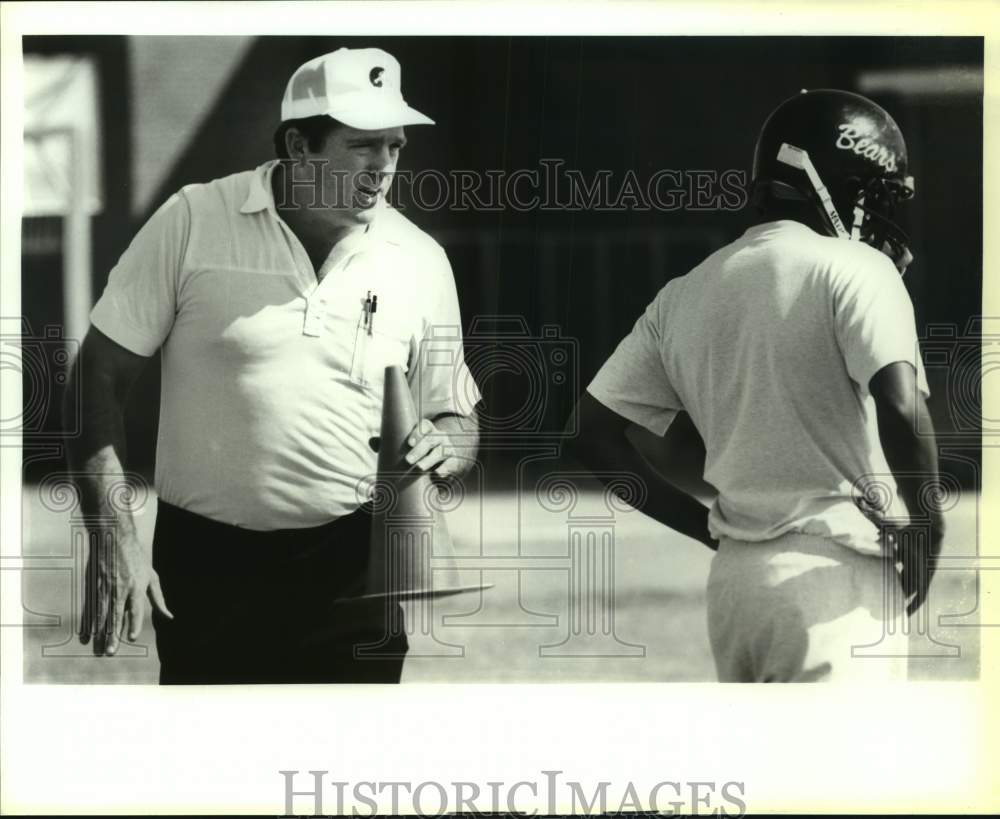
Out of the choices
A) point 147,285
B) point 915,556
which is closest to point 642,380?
point 915,556

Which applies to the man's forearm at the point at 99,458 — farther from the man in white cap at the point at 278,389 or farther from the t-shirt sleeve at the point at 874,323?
the t-shirt sleeve at the point at 874,323

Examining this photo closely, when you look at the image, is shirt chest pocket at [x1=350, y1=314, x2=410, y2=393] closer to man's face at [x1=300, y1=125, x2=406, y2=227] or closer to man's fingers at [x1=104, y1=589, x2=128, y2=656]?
man's face at [x1=300, y1=125, x2=406, y2=227]

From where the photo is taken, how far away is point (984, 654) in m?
4.57

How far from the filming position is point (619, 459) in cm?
452

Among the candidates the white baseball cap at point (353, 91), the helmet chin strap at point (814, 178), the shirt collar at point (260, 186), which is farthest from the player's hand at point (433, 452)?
the helmet chin strap at point (814, 178)

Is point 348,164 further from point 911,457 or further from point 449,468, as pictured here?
point 911,457

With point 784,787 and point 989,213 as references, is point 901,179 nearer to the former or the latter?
point 989,213

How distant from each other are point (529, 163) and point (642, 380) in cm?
71

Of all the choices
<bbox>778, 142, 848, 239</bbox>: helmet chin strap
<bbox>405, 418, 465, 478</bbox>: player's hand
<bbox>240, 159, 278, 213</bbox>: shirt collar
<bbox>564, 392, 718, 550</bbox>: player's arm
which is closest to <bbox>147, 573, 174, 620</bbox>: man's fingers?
<bbox>405, 418, 465, 478</bbox>: player's hand

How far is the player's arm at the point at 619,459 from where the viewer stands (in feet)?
14.7

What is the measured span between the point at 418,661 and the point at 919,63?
7.49 ft

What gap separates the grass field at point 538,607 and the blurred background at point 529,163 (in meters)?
0.02

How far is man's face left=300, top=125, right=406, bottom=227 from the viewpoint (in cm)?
447

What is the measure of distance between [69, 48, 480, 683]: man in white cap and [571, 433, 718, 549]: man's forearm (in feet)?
1.20
